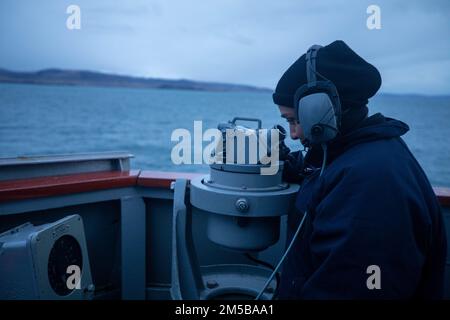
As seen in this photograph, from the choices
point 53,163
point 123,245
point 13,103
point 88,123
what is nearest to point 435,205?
point 123,245

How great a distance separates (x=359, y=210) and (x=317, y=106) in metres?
0.39

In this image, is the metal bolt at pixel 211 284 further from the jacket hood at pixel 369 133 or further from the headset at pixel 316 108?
the jacket hood at pixel 369 133

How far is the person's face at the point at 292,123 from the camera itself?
1.49m

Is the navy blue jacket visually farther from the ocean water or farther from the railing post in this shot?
the ocean water

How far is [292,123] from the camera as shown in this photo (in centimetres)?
154

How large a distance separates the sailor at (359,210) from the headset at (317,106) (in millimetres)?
12

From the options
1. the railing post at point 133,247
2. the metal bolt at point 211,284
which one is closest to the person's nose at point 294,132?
the metal bolt at point 211,284

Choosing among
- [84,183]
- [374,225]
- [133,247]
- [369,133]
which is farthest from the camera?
[133,247]

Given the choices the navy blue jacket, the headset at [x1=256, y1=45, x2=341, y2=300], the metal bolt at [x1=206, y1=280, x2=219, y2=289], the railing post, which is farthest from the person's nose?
the railing post

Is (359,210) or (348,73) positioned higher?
(348,73)

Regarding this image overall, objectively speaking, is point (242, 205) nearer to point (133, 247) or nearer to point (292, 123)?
point (292, 123)

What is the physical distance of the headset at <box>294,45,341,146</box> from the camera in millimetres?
1267

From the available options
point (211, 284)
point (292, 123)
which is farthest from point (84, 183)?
point (292, 123)
